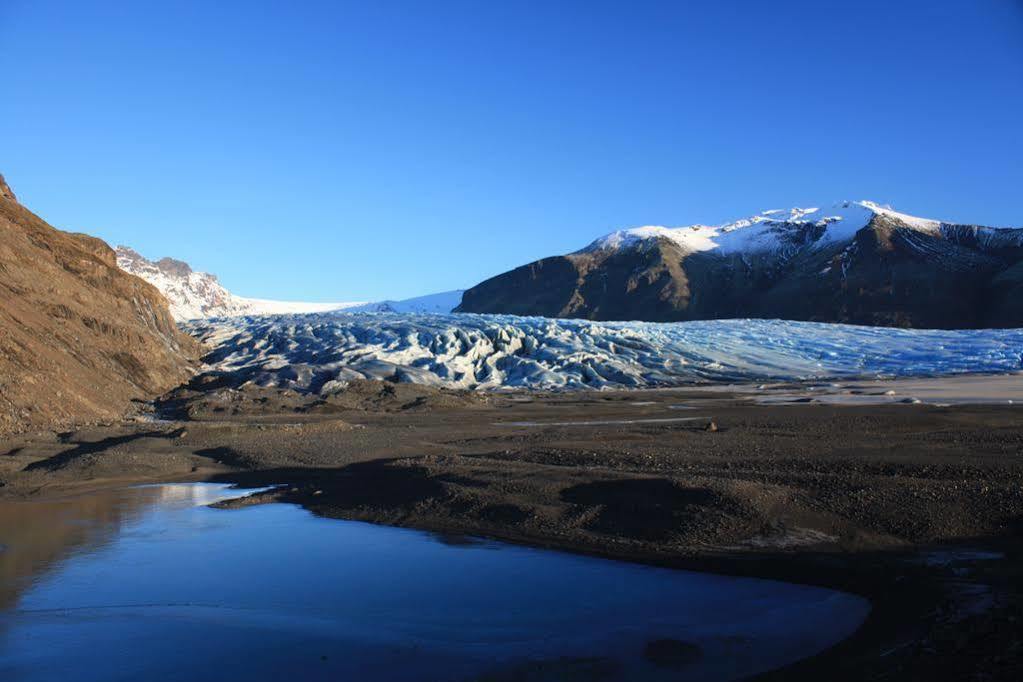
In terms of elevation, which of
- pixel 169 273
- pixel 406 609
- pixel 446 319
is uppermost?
pixel 169 273

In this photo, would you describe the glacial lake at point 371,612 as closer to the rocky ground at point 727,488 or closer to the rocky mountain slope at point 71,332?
the rocky ground at point 727,488

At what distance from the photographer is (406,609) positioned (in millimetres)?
5594

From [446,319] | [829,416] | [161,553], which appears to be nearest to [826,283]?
[446,319]

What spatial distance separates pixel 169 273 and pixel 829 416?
10395 centimetres

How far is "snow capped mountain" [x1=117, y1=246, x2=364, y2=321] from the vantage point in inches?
3925

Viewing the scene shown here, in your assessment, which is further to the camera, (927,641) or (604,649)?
(604,649)

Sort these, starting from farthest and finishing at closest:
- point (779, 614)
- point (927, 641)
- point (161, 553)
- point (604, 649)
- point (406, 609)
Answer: point (161, 553)
point (406, 609)
point (779, 614)
point (604, 649)
point (927, 641)

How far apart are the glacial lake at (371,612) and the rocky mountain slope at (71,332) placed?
976 centimetres

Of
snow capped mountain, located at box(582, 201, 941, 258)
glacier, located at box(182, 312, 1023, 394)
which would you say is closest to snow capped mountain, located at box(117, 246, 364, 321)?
snow capped mountain, located at box(582, 201, 941, 258)

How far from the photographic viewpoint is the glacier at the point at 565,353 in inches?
1196

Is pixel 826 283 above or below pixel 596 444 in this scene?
above

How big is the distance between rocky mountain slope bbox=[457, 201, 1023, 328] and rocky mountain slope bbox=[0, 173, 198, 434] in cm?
5510

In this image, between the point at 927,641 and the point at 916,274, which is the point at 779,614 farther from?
the point at 916,274

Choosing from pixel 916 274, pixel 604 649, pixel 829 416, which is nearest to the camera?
pixel 604 649
